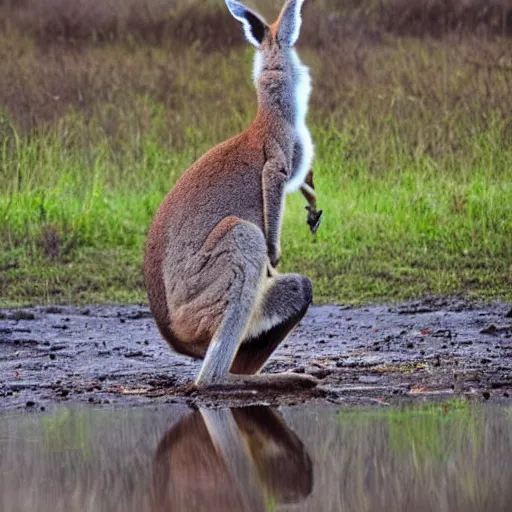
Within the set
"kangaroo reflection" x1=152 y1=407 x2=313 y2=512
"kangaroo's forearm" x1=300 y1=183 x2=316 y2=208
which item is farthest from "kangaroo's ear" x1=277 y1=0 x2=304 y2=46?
"kangaroo reflection" x1=152 y1=407 x2=313 y2=512

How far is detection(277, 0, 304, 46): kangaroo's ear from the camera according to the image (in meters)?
7.14

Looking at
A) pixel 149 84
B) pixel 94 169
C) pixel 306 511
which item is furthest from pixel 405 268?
pixel 306 511

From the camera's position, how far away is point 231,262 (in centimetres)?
648

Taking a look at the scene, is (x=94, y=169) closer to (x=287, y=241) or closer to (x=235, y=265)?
(x=287, y=241)

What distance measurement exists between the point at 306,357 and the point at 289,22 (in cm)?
180

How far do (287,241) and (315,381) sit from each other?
4.19 meters

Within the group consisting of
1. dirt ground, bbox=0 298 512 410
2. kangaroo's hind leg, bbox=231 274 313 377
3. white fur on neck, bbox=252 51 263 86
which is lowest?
dirt ground, bbox=0 298 512 410

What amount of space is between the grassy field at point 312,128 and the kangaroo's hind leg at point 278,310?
304cm

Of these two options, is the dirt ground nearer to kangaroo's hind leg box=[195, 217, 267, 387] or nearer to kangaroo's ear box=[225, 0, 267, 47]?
kangaroo's hind leg box=[195, 217, 267, 387]

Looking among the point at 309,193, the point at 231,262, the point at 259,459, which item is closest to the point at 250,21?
the point at 309,193

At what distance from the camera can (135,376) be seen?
287 inches

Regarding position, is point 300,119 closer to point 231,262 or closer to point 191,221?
point 191,221

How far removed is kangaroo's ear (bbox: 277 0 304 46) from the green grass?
110 inches

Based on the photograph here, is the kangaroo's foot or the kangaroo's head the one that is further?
the kangaroo's head
